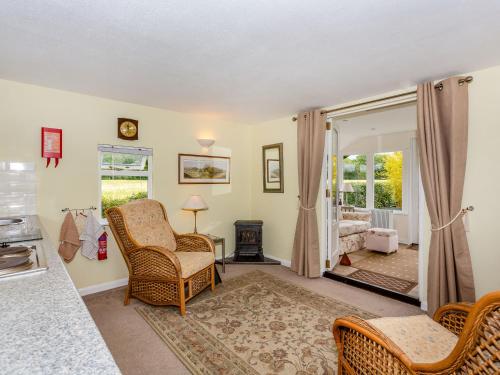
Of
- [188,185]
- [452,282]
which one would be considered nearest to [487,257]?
[452,282]

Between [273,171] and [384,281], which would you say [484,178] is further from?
[273,171]

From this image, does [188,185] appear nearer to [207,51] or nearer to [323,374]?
[207,51]

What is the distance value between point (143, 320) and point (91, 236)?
1198 mm

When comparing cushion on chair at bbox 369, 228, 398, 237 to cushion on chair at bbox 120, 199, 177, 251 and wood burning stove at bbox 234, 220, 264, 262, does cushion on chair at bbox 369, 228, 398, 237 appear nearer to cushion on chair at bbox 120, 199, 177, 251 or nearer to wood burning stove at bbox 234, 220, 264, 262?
wood burning stove at bbox 234, 220, 264, 262

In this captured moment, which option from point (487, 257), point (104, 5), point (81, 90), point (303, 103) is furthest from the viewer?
point (303, 103)

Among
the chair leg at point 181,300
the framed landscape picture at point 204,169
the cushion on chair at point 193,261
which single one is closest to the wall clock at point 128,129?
the framed landscape picture at point 204,169

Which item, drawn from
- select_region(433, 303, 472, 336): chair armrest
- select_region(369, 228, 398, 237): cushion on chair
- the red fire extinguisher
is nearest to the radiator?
select_region(369, 228, 398, 237): cushion on chair

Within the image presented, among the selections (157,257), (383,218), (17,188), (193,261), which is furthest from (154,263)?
(383,218)

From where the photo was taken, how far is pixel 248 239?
174 inches

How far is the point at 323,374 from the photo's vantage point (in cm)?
187

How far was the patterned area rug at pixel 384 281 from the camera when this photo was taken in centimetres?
333

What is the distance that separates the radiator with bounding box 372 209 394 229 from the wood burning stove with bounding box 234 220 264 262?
119 inches

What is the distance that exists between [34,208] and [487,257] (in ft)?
14.5

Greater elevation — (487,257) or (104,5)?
(104,5)
